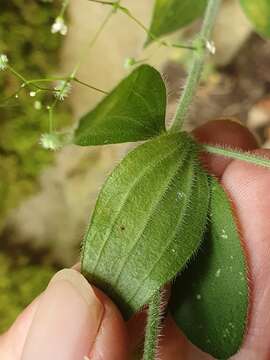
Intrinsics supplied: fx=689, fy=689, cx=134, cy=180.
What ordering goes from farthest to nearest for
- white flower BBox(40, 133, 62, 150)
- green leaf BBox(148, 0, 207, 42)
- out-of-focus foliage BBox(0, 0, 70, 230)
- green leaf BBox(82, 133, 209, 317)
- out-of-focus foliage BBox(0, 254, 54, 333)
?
1. out-of-focus foliage BBox(0, 254, 54, 333)
2. out-of-focus foliage BBox(0, 0, 70, 230)
3. green leaf BBox(148, 0, 207, 42)
4. green leaf BBox(82, 133, 209, 317)
5. white flower BBox(40, 133, 62, 150)

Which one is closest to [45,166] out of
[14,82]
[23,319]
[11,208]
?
[11,208]

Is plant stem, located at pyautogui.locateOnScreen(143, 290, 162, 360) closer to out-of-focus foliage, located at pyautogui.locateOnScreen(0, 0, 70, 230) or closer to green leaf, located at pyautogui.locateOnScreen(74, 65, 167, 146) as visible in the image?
green leaf, located at pyautogui.locateOnScreen(74, 65, 167, 146)

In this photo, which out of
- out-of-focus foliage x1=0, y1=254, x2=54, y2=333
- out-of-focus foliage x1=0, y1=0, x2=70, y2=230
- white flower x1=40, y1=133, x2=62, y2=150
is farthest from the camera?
out-of-focus foliage x1=0, y1=254, x2=54, y2=333

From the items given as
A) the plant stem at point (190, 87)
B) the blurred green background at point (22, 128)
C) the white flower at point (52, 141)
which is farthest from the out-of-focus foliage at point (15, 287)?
the white flower at point (52, 141)

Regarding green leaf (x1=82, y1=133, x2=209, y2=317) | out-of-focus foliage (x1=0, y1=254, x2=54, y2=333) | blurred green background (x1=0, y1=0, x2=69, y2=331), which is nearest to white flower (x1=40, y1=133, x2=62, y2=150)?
green leaf (x1=82, y1=133, x2=209, y2=317)

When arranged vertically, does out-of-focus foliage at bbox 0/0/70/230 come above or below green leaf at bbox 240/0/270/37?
Answer: below

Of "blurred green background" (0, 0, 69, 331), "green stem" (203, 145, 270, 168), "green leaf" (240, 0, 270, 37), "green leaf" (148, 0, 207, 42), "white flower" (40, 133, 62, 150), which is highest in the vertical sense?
"green leaf" (240, 0, 270, 37)

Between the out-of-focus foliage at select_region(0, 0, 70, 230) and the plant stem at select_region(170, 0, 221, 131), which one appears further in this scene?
the out-of-focus foliage at select_region(0, 0, 70, 230)

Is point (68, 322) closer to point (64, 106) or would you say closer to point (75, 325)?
point (75, 325)

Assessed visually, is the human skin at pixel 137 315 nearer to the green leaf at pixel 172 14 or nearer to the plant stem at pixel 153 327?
the plant stem at pixel 153 327
